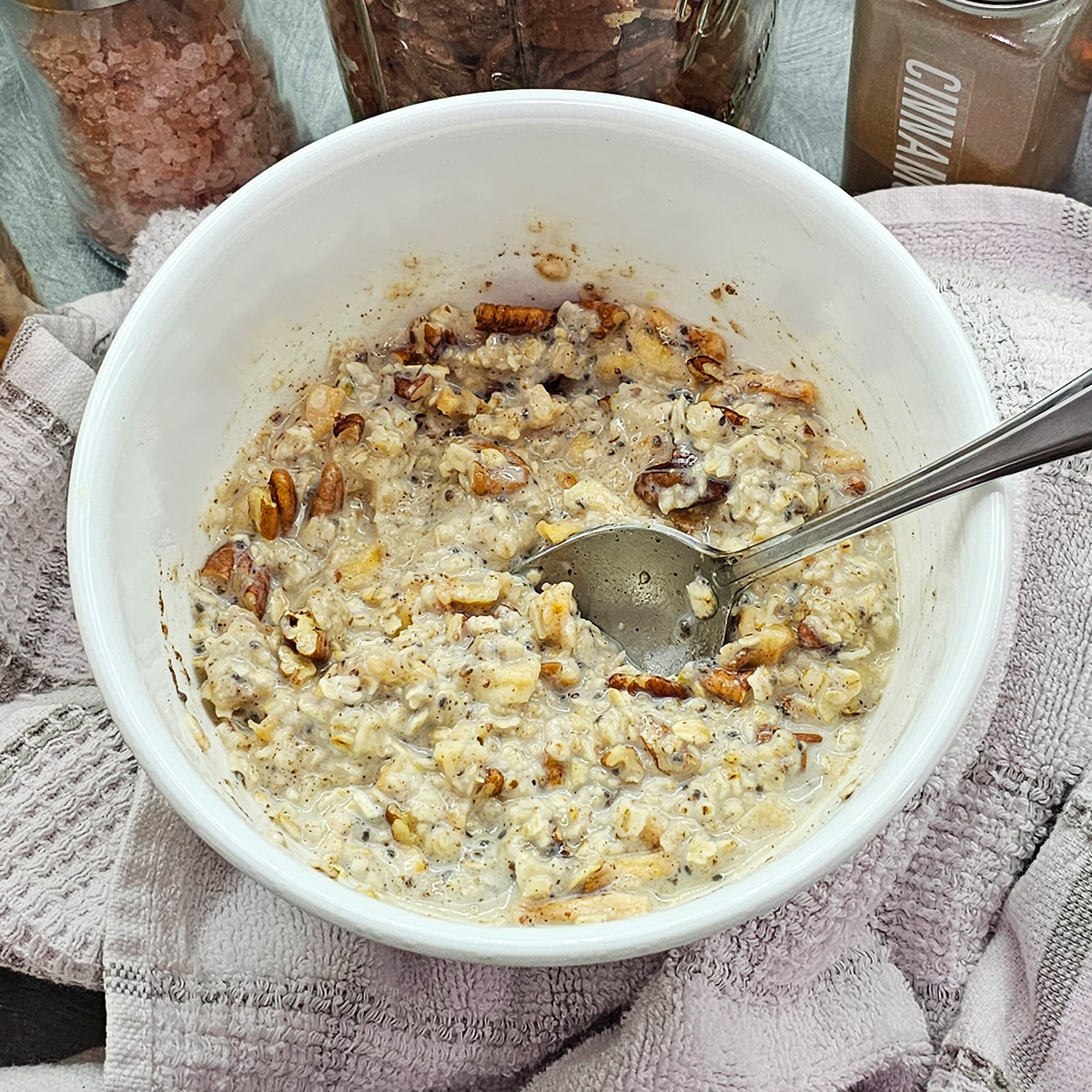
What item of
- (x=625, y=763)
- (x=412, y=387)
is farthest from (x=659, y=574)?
(x=412, y=387)

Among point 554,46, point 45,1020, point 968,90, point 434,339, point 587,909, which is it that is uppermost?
point 554,46

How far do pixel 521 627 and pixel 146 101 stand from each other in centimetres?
70

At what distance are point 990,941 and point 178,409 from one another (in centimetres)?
89

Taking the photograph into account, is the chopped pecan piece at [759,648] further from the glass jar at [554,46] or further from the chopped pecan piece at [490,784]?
the glass jar at [554,46]

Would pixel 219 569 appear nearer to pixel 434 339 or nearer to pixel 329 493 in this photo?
pixel 329 493

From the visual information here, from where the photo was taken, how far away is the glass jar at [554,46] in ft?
4.44

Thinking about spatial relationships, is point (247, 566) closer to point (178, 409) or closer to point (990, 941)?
point (178, 409)

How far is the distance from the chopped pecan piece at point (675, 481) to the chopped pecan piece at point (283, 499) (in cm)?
32

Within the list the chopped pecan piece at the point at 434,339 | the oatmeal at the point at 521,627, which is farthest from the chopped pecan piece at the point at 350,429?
the chopped pecan piece at the point at 434,339

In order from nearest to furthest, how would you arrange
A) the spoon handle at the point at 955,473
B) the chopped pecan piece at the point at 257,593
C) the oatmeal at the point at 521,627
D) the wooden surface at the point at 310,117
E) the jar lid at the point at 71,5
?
the spoon handle at the point at 955,473
the oatmeal at the point at 521,627
the chopped pecan piece at the point at 257,593
the jar lid at the point at 71,5
the wooden surface at the point at 310,117

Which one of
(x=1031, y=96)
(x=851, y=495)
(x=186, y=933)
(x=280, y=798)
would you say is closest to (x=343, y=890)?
(x=280, y=798)

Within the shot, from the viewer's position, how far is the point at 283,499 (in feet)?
4.47

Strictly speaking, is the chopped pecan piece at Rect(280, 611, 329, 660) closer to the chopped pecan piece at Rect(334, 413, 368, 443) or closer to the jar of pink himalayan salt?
the chopped pecan piece at Rect(334, 413, 368, 443)

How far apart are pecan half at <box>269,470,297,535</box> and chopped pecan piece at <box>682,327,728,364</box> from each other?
417mm
